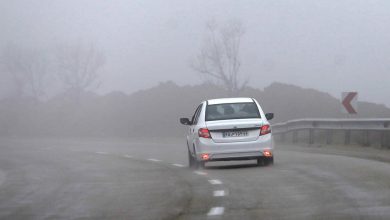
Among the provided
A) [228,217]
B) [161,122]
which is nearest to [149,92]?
[161,122]

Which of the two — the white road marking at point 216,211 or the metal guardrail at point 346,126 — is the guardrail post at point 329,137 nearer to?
the metal guardrail at point 346,126

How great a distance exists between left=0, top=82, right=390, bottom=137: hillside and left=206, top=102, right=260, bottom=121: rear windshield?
32.2 m

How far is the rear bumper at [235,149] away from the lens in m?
18.5

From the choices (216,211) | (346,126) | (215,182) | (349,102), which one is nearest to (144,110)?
(349,102)

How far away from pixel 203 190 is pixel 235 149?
4.72 m

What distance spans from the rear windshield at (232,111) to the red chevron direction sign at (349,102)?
31.6ft

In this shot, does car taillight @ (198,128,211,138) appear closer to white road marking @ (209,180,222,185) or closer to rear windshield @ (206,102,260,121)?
rear windshield @ (206,102,260,121)

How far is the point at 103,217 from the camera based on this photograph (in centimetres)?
1088

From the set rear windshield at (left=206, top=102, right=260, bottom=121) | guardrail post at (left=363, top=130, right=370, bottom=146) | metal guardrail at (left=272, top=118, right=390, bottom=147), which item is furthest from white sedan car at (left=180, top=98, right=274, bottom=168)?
guardrail post at (left=363, top=130, right=370, bottom=146)

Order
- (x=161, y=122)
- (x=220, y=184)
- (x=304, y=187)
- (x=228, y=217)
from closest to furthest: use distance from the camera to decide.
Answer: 1. (x=228, y=217)
2. (x=304, y=187)
3. (x=220, y=184)
4. (x=161, y=122)

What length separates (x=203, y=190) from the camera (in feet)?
45.4

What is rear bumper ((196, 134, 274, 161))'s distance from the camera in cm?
1848

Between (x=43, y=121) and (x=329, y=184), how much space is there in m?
Result: 56.4

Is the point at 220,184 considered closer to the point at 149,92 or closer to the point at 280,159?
the point at 280,159
